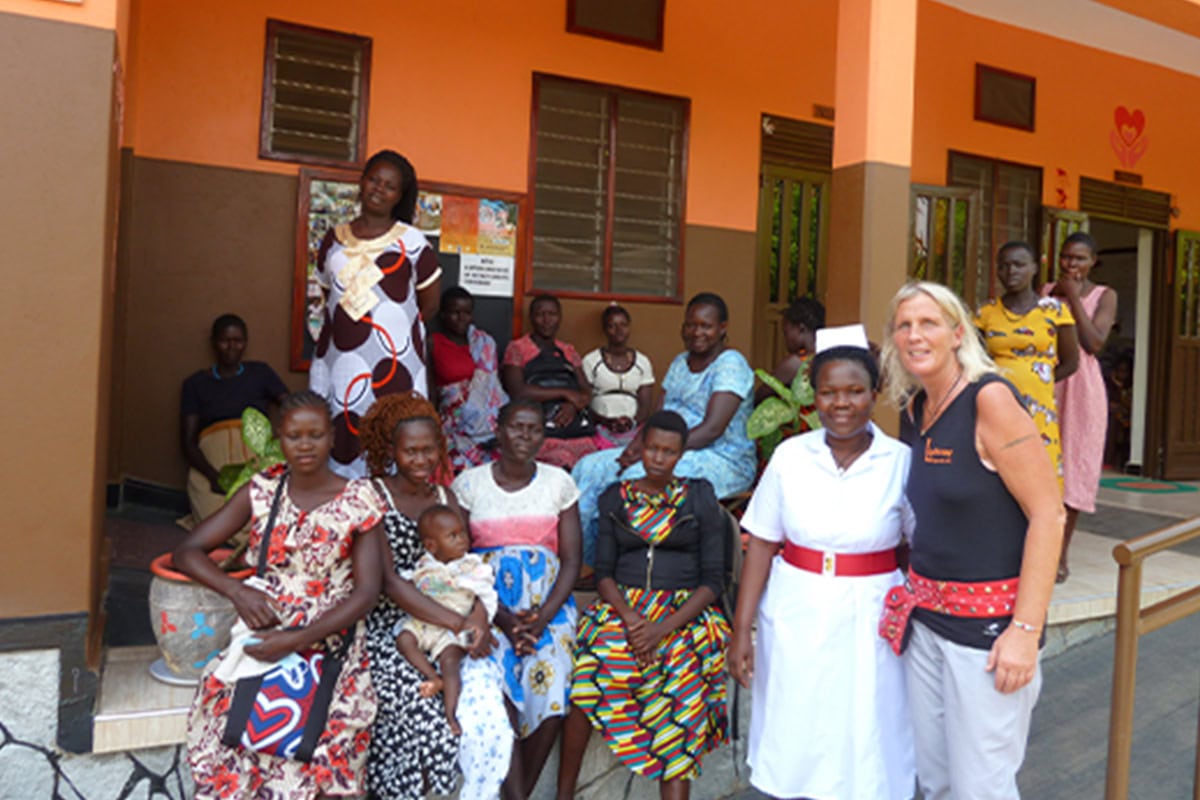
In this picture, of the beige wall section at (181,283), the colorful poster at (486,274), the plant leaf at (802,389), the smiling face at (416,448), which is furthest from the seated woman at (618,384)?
the smiling face at (416,448)

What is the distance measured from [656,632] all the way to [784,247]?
14.4 ft

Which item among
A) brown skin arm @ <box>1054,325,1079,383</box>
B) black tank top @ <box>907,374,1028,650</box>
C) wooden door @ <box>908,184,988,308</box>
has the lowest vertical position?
black tank top @ <box>907,374,1028,650</box>

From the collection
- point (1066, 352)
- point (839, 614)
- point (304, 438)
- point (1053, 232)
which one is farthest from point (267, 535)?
point (1053, 232)

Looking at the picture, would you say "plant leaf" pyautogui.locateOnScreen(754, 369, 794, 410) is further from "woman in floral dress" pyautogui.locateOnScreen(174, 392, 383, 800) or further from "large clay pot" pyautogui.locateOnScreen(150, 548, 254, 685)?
"large clay pot" pyautogui.locateOnScreen(150, 548, 254, 685)

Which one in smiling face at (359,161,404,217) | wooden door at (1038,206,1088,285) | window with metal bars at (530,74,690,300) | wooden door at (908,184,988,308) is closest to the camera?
smiling face at (359,161,404,217)

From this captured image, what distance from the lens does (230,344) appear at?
4.84m

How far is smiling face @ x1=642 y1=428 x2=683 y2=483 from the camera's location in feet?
9.96

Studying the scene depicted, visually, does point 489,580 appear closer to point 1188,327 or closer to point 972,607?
point 972,607

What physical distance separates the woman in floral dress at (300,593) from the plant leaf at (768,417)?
1756 millimetres

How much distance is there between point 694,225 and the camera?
6.18 metres

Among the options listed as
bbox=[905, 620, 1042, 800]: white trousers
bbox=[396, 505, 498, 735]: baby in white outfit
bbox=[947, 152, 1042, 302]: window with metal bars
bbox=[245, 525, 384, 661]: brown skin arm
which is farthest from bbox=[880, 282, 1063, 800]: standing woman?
bbox=[947, 152, 1042, 302]: window with metal bars

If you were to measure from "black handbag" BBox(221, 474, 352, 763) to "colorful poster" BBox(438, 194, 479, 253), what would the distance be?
130 inches

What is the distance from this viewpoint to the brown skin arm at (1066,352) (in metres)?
4.14

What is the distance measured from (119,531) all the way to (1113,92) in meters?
8.16
